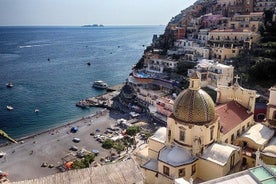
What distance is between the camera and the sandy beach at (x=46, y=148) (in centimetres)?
4412

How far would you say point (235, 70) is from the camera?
65438mm

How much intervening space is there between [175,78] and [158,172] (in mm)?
47723

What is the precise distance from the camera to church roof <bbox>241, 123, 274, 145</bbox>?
3022 centimetres

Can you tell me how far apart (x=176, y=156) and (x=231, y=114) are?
916cm

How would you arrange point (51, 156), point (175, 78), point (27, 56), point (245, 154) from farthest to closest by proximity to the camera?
point (27, 56) → point (175, 78) → point (51, 156) → point (245, 154)

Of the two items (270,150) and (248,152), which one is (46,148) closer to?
(248,152)

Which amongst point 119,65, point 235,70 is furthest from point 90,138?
point 119,65

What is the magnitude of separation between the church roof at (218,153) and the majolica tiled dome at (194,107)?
2.52 meters

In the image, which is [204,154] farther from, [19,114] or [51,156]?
[19,114]

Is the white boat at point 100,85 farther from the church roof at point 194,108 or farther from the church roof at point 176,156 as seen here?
the church roof at point 176,156

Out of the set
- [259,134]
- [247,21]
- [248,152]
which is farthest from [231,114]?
[247,21]

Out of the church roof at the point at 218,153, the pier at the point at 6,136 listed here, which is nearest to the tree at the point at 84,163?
the church roof at the point at 218,153

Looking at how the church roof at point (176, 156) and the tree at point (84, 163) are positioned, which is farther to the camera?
the tree at point (84, 163)

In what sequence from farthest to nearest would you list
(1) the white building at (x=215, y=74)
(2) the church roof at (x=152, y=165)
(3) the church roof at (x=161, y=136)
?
1. (1) the white building at (x=215, y=74)
2. (3) the church roof at (x=161, y=136)
3. (2) the church roof at (x=152, y=165)
